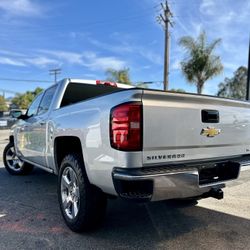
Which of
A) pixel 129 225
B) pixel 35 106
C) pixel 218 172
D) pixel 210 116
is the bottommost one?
pixel 129 225

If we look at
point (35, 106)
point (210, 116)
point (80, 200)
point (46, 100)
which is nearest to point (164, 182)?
point (210, 116)

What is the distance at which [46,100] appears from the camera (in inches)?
215

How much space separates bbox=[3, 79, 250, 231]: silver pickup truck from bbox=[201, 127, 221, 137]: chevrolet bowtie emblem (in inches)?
0.4

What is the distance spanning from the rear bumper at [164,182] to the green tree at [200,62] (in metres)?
18.9

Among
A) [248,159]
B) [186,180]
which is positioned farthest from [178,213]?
[186,180]

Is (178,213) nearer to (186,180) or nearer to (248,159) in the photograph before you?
(248,159)

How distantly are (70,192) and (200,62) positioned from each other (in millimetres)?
18941

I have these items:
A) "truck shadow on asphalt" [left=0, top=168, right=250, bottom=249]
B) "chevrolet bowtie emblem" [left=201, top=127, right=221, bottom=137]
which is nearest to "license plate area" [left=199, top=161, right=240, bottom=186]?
"chevrolet bowtie emblem" [left=201, top=127, right=221, bottom=137]

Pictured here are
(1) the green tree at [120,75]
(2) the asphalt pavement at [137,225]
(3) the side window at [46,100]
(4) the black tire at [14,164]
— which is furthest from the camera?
→ (1) the green tree at [120,75]

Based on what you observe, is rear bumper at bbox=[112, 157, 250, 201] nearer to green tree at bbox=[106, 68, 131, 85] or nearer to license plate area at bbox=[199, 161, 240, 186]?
license plate area at bbox=[199, 161, 240, 186]

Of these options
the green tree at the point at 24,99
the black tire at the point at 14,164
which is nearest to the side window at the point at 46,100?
the black tire at the point at 14,164

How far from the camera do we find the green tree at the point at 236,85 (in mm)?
38031

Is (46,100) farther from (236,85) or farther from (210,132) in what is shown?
(236,85)

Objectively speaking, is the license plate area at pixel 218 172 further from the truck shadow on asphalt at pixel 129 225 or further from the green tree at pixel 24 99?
the green tree at pixel 24 99
